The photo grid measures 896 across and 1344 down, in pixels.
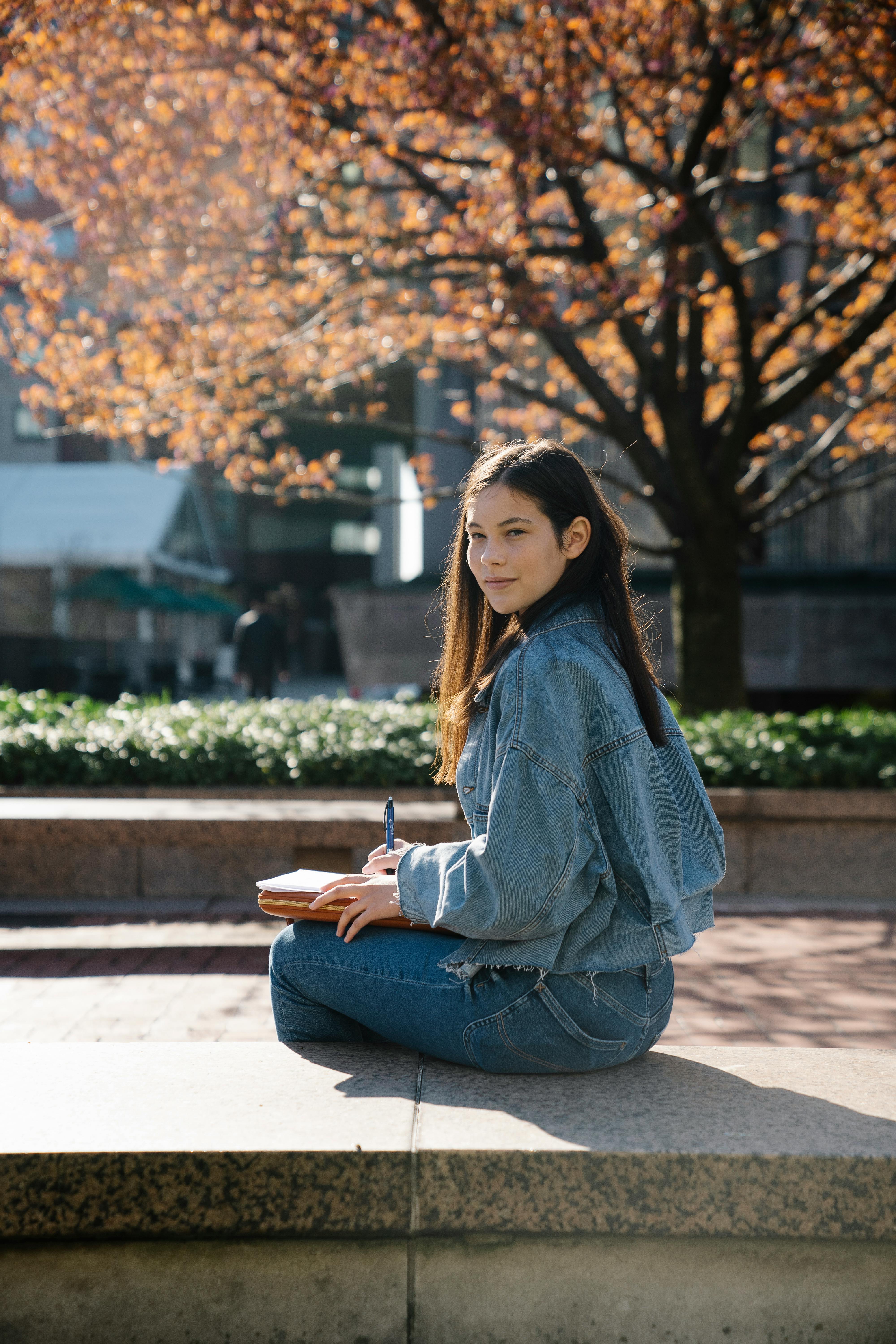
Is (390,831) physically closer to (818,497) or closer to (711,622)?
(711,622)

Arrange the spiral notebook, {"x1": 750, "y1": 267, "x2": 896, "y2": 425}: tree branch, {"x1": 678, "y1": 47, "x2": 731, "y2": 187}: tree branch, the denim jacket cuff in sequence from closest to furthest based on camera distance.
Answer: the denim jacket cuff, the spiral notebook, {"x1": 678, "y1": 47, "x2": 731, "y2": 187}: tree branch, {"x1": 750, "y1": 267, "x2": 896, "y2": 425}: tree branch

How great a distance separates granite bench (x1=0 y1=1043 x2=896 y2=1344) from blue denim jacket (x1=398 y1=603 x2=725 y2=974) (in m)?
0.36

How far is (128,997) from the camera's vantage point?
183 inches

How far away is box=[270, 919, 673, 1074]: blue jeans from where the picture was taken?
2.40 metres

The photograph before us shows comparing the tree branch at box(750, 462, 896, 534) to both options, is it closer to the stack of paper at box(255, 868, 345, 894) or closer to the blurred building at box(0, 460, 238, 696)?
the stack of paper at box(255, 868, 345, 894)

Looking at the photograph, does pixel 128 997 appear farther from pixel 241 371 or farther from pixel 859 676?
pixel 859 676

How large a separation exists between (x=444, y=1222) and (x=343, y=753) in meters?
5.37

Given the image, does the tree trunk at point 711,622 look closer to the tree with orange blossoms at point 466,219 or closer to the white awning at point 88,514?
the tree with orange blossoms at point 466,219

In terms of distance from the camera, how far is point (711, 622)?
9484 mm

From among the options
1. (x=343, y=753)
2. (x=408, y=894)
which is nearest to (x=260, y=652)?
(x=343, y=753)

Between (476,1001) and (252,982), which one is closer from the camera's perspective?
(476,1001)

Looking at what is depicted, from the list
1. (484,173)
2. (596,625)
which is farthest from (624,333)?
(596,625)

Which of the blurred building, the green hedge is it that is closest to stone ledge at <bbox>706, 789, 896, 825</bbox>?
the green hedge

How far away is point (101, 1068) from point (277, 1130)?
0.57m
